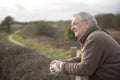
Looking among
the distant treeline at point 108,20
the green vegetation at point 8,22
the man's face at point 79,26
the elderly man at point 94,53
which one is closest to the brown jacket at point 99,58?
the elderly man at point 94,53

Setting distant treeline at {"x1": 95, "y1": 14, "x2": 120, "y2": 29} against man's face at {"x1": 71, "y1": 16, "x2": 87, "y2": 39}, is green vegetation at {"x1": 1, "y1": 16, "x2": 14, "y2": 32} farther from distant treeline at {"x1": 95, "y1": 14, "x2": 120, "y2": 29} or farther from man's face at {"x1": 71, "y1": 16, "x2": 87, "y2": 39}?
man's face at {"x1": 71, "y1": 16, "x2": 87, "y2": 39}

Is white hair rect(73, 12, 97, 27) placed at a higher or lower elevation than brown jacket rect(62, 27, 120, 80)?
higher

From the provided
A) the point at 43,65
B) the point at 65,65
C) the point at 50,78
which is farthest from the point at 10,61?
the point at 65,65

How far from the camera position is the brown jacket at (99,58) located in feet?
11.2

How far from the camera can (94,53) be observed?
339 centimetres

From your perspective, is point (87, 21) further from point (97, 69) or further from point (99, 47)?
point (97, 69)

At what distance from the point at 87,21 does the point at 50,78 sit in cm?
586

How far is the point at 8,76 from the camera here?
1073 cm

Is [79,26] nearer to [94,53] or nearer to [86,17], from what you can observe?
[86,17]

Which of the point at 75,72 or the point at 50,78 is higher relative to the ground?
the point at 75,72

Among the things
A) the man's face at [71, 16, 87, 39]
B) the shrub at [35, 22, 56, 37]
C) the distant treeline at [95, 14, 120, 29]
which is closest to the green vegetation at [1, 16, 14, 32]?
the shrub at [35, 22, 56, 37]

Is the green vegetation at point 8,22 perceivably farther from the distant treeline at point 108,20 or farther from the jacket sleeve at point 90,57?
the jacket sleeve at point 90,57

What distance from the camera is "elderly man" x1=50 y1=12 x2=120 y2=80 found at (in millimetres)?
3410

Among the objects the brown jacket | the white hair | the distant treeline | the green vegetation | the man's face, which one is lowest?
the green vegetation
